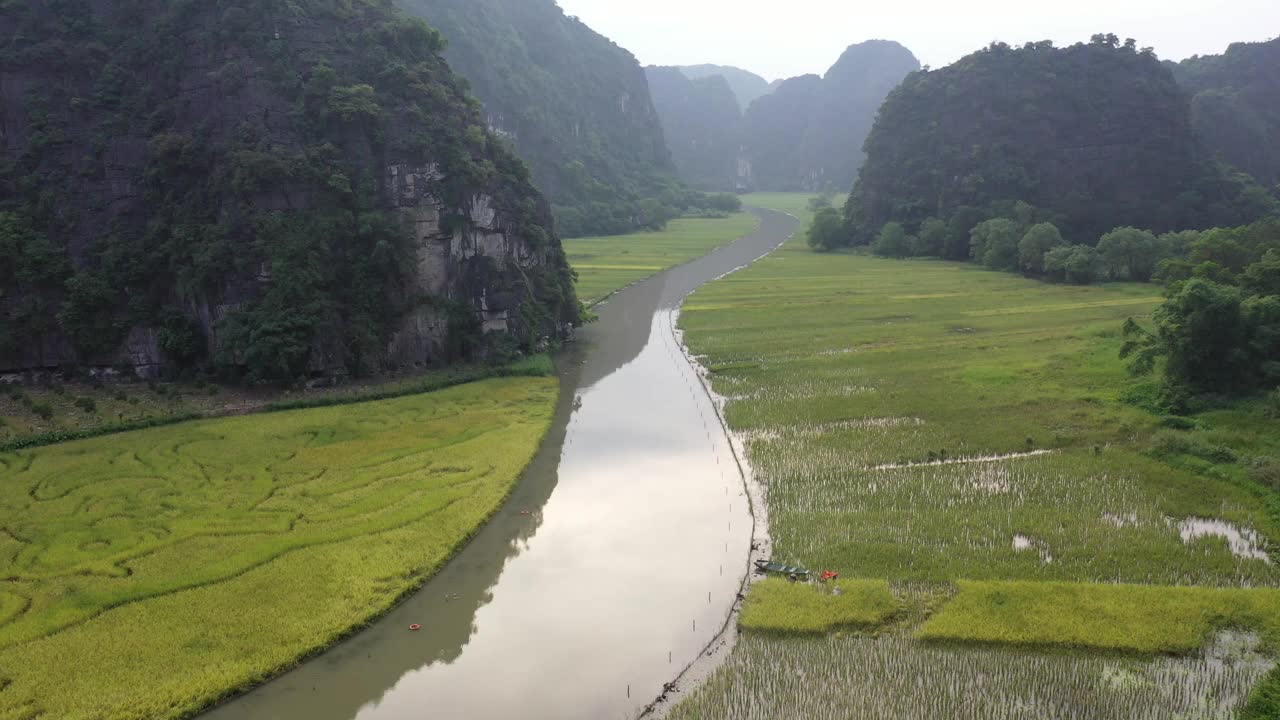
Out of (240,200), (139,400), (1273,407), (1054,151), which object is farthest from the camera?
(1054,151)

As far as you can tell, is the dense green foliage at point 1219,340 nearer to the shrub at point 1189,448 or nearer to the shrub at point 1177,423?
the shrub at point 1177,423

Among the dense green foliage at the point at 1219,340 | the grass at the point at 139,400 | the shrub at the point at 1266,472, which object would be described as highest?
the dense green foliage at the point at 1219,340

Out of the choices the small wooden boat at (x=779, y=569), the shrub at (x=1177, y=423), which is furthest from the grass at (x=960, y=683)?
the shrub at (x=1177, y=423)

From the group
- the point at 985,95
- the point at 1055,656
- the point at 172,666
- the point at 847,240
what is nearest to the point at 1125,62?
the point at 985,95

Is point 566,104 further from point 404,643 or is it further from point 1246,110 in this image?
point 404,643

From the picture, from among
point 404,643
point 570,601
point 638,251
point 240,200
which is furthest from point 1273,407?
point 638,251

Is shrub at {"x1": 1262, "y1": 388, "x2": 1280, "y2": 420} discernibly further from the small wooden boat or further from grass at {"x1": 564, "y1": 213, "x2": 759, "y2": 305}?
grass at {"x1": 564, "y1": 213, "x2": 759, "y2": 305}
